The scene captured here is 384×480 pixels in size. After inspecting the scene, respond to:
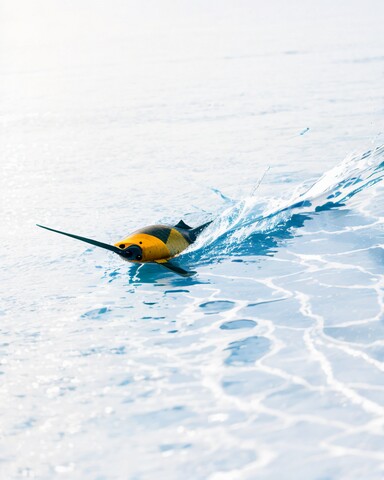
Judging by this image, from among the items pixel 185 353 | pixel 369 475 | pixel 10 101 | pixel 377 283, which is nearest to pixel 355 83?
pixel 10 101

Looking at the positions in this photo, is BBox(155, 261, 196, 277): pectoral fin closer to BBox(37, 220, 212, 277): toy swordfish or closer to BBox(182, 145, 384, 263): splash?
BBox(37, 220, 212, 277): toy swordfish

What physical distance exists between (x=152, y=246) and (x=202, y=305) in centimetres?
98

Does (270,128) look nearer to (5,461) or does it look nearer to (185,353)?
(185,353)

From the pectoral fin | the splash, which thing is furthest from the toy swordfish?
the splash

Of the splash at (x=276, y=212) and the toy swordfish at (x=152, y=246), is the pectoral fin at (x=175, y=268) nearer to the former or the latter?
the toy swordfish at (x=152, y=246)

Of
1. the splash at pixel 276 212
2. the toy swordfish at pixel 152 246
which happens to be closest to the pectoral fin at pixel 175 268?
the toy swordfish at pixel 152 246

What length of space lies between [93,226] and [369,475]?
22.5 ft

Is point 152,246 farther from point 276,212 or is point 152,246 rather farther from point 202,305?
point 276,212

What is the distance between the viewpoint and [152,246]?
8.37 metres

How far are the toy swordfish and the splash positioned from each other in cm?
33

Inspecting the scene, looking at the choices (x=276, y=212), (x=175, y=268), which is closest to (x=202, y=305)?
(x=175, y=268)

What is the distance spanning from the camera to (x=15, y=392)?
617 cm

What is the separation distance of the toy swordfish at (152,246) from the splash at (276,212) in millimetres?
332

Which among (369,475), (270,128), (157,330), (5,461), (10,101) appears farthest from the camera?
(10,101)
